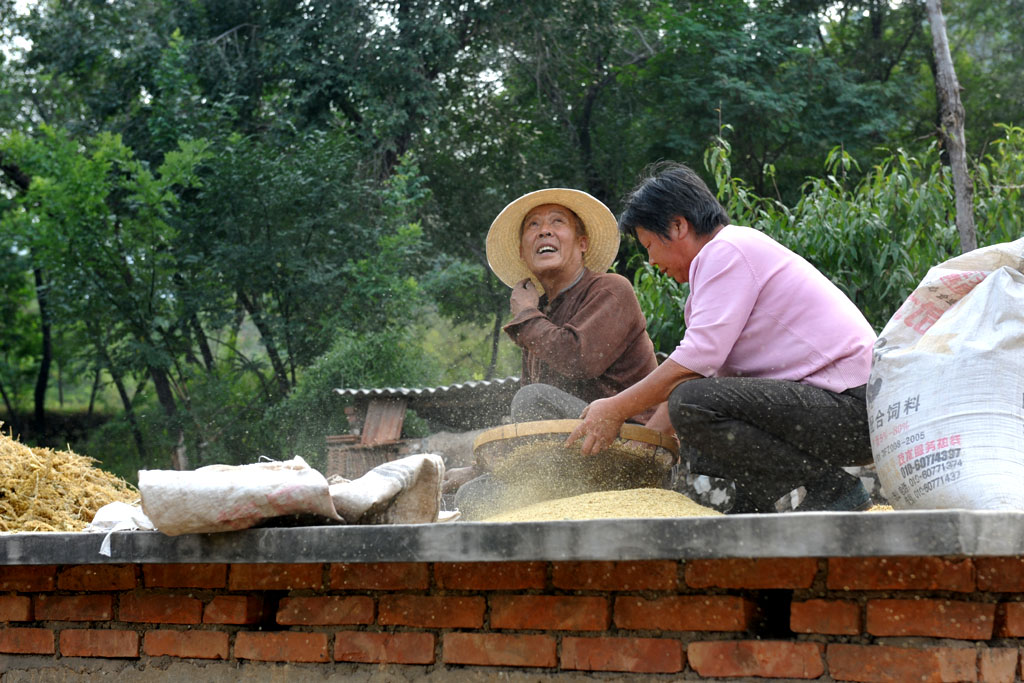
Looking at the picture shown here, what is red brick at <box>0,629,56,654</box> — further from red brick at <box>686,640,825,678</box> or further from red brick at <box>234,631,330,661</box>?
red brick at <box>686,640,825,678</box>

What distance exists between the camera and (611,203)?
17250 millimetres

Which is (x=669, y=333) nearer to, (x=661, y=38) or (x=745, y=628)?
(x=745, y=628)

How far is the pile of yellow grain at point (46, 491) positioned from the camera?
318 cm

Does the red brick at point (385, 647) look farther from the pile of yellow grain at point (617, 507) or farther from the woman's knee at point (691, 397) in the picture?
the woman's knee at point (691, 397)

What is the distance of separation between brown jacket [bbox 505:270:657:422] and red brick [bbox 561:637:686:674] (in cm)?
139

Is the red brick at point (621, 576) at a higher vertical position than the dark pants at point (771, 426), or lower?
lower

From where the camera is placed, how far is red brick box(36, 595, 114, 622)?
2.54 m

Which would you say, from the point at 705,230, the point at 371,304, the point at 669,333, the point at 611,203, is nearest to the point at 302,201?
the point at 371,304

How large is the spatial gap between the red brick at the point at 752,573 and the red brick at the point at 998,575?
312 millimetres

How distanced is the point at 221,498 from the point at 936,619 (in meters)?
1.45

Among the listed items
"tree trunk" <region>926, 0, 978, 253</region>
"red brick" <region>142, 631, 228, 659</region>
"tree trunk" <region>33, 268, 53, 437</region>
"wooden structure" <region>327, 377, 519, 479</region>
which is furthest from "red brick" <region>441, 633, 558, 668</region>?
"tree trunk" <region>33, 268, 53, 437</region>

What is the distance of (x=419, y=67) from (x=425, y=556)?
13956 millimetres

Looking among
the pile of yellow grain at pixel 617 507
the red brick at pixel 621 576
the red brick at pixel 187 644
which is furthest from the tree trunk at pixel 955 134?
the red brick at pixel 187 644

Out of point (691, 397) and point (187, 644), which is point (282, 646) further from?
point (691, 397)
